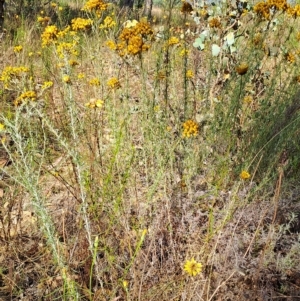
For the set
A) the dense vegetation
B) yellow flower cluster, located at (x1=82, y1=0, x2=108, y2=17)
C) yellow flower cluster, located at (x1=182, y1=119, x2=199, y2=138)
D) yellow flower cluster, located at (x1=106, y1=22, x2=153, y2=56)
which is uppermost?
yellow flower cluster, located at (x1=82, y1=0, x2=108, y2=17)

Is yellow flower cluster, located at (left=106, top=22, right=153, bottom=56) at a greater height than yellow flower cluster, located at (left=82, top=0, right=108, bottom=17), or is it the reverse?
yellow flower cluster, located at (left=82, top=0, right=108, bottom=17)

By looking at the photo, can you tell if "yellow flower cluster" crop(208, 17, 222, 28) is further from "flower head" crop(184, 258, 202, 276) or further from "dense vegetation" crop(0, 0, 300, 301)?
"flower head" crop(184, 258, 202, 276)

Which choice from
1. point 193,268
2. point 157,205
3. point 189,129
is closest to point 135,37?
point 189,129

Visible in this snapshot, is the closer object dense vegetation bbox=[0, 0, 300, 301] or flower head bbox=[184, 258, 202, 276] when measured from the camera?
flower head bbox=[184, 258, 202, 276]

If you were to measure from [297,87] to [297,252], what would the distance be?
142 centimetres

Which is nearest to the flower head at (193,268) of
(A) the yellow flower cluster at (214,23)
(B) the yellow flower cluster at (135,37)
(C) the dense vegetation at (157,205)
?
(C) the dense vegetation at (157,205)

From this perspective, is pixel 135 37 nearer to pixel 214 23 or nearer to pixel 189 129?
pixel 189 129

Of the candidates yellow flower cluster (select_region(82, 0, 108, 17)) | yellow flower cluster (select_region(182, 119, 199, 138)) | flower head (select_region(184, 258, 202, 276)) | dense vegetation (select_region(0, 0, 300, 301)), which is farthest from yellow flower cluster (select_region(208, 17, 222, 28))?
flower head (select_region(184, 258, 202, 276))

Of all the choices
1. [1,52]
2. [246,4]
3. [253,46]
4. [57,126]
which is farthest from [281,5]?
[1,52]

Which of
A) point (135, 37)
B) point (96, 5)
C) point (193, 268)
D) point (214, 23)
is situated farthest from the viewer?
point (214, 23)

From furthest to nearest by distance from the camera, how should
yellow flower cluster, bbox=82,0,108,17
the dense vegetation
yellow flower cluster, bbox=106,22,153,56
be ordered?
1. yellow flower cluster, bbox=82,0,108,17
2. yellow flower cluster, bbox=106,22,153,56
3. the dense vegetation

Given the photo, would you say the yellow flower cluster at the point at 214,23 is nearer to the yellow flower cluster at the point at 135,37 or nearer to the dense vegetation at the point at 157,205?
the dense vegetation at the point at 157,205

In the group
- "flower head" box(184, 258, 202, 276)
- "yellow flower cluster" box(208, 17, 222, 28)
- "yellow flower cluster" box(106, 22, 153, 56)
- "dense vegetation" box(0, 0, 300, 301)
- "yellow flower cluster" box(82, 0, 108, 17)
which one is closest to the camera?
"flower head" box(184, 258, 202, 276)

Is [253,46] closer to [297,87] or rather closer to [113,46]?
[297,87]
